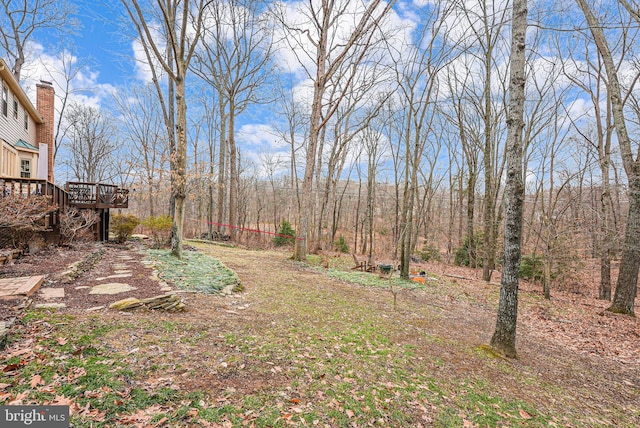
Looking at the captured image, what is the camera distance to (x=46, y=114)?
44.9ft

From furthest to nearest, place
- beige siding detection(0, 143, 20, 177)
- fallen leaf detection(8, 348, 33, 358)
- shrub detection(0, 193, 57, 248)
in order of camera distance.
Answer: beige siding detection(0, 143, 20, 177)
shrub detection(0, 193, 57, 248)
fallen leaf detection(8, 348, 33, 358)

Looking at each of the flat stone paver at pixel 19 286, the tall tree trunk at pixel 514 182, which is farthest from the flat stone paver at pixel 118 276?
the tall tree trunk at pixel 514 182

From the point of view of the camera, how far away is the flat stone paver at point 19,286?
131 inches

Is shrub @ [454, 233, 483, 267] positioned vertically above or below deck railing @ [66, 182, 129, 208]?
below

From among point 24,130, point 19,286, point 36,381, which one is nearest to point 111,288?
point 19,286

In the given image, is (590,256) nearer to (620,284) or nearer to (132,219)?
(620,284)

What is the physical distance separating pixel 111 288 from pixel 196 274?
67.8 inches

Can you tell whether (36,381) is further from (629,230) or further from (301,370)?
(629,230)

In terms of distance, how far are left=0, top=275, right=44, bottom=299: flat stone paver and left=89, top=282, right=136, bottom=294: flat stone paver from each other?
63 centimetres

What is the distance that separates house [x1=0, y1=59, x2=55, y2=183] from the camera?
9.55 m

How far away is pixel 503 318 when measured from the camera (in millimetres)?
3965

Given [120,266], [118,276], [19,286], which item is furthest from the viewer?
[120,266]

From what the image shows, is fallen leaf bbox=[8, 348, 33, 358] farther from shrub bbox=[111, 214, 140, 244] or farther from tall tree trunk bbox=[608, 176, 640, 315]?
tall tree trunk bbox=[608, 176, 640, 315]

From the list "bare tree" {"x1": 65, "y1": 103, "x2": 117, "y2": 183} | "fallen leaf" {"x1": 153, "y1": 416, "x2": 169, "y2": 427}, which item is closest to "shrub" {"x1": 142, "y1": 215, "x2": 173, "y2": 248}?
"fallen leaf" {"x1": 153, "y1": 416, "x2": 169, "y2": 427}
